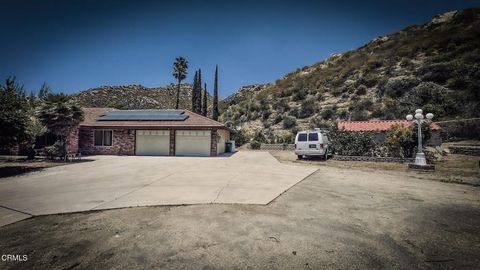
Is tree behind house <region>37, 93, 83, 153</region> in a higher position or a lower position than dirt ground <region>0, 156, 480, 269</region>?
higher

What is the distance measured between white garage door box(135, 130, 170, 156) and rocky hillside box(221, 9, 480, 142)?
1435 centimetres

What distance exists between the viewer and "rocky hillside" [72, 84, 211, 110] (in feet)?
193

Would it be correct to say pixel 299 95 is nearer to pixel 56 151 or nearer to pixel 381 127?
pixel 381 127

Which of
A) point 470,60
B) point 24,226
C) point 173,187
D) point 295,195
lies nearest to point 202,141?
point 173,187

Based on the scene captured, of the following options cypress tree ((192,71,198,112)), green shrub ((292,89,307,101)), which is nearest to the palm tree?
cypress tree ((192,71,198,112))

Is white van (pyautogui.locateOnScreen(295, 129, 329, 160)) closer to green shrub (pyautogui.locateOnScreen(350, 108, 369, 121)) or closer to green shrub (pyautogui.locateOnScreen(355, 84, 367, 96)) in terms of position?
green shrub (pyautogui.locateOnScreen(350, 108, 369, 121))

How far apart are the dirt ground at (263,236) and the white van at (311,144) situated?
10156 millimetres

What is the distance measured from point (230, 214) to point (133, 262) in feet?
7.55

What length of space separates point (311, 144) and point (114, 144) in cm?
1755

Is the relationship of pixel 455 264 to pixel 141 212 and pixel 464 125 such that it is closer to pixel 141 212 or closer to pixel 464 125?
pixel 141 212

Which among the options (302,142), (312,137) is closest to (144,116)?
(302,142)

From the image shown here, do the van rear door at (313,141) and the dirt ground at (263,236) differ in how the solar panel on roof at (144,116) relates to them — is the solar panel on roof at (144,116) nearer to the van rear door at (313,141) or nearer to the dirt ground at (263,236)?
the van rear door at (313,141)

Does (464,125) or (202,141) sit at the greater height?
(464,125)

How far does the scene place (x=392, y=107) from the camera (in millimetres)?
28891
